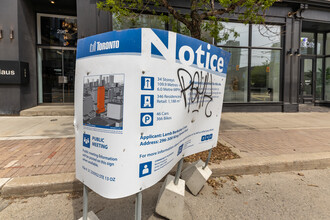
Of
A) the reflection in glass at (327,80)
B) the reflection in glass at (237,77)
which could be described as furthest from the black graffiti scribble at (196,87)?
the reflection in glass at (327,80)

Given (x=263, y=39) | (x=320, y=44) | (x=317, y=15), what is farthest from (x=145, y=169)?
(x=320, y=44)

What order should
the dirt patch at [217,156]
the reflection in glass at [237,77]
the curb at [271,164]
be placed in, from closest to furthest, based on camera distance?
1. the curb at [271,164]
2. the dirt patch at [217,156]
3. the reflection in glass at [237,77]

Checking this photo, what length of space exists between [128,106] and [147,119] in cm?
20

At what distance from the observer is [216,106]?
2877 millimetres

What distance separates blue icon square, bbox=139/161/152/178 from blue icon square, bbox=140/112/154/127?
1.10 feet

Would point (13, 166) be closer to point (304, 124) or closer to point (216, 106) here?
point (216, 106)

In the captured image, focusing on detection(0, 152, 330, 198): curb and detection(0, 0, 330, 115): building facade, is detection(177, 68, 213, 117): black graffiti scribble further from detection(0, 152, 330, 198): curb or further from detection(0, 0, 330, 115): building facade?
detection(0, 0, 330, 115): building facade

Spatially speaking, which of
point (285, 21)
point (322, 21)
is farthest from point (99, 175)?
point (322, 21)

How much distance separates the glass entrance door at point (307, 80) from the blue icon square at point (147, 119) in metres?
13.3

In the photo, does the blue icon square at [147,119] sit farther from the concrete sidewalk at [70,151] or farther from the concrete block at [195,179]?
the concrete sidewalk at [70,151]

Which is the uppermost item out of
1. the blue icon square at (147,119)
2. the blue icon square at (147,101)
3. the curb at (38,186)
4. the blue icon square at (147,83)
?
the blue icon square at (147,83)

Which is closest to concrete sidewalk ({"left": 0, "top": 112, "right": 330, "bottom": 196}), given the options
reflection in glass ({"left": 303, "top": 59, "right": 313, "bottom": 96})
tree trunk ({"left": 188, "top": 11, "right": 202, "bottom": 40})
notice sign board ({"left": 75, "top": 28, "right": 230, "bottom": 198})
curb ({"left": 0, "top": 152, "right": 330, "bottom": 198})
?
curb ({"left": 0, "top": 152, "right": 330, "bottom": 198})

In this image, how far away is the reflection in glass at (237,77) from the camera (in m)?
9.98

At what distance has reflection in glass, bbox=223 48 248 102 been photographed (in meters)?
9.98
